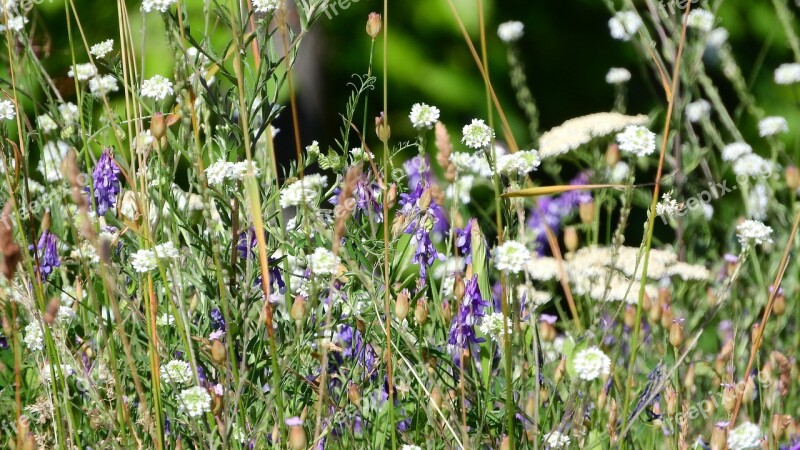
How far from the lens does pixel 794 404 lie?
1890mm

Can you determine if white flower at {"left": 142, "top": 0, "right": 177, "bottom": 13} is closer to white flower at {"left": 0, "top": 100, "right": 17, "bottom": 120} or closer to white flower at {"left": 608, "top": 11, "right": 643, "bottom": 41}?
white flower at {"left": 0, "top": 100, "right": 17, "bottom": 120}

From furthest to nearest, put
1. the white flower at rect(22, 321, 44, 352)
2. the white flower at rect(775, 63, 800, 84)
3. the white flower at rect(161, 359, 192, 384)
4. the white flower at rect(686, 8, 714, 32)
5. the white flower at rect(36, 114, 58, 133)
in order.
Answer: the white flower at rect(775, 63, 800, 84)
the white flower at rect(686, 8, 714, 32)
the white flower at rect(36, 114, 58, 133)
the white flower at rect(22, 321, 44, 352)
the white flower at rect(161, 359, 192, 384)

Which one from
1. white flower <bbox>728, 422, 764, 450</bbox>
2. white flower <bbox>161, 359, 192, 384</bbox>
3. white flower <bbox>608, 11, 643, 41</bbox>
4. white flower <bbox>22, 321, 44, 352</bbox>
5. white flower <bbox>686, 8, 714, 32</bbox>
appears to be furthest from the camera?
white flower <bbox>686, 8, 714, 32</bbox>

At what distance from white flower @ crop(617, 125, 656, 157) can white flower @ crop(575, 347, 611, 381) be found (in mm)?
268

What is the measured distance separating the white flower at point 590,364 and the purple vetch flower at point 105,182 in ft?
2.66

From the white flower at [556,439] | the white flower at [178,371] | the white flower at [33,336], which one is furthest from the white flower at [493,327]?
the white flower at [33,336]

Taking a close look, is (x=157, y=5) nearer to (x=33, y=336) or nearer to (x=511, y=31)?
(x=33, y=336)

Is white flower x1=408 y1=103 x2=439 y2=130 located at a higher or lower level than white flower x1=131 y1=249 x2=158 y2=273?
higher

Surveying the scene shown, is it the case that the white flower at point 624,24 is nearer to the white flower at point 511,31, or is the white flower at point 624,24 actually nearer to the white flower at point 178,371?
the white flower at point 511,31

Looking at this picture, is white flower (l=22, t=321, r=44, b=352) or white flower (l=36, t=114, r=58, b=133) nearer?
white flower (l=22, t=321, r=44, b=352)

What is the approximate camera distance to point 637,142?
51.2 inches

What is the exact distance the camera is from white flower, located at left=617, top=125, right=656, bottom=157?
4.22 ft

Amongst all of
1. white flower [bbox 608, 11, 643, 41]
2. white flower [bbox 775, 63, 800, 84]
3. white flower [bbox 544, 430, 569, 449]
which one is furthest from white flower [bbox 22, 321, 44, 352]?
white flower [bbox 775, 63, 800, 84]

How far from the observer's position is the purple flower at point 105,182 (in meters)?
1.59
